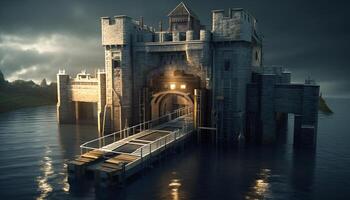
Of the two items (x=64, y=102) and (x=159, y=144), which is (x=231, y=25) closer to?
(x=159, y=144)

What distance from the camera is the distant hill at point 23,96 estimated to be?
81338 millimetres

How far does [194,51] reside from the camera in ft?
113

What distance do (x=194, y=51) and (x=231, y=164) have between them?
47.7 ft

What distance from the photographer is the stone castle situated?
3372cm

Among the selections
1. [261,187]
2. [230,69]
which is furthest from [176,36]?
[261,187]

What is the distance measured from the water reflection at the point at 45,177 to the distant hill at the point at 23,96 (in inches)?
2083

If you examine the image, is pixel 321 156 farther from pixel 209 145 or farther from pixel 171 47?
pixel 171 47

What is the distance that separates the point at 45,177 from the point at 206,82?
21052mm

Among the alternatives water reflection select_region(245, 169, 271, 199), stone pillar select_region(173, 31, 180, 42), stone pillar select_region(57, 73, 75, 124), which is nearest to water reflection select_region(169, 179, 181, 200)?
water reflection select_region(245, 169, 271, 199)

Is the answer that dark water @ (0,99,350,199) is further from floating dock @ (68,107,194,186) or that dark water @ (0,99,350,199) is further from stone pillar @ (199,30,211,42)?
stone pillar @ (199,30,211,42)

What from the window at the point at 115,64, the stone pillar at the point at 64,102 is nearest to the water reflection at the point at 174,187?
the window at the point at 115,64

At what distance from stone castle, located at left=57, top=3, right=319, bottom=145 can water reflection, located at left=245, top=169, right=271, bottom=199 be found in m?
10.0

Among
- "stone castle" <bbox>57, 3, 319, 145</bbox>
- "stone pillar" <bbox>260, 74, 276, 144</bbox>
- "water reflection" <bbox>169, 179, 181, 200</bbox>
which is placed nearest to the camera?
"water reflection" <bbox>169, 179, 181, 200</bbox>

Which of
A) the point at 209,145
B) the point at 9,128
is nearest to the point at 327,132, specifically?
the point at 209,145
